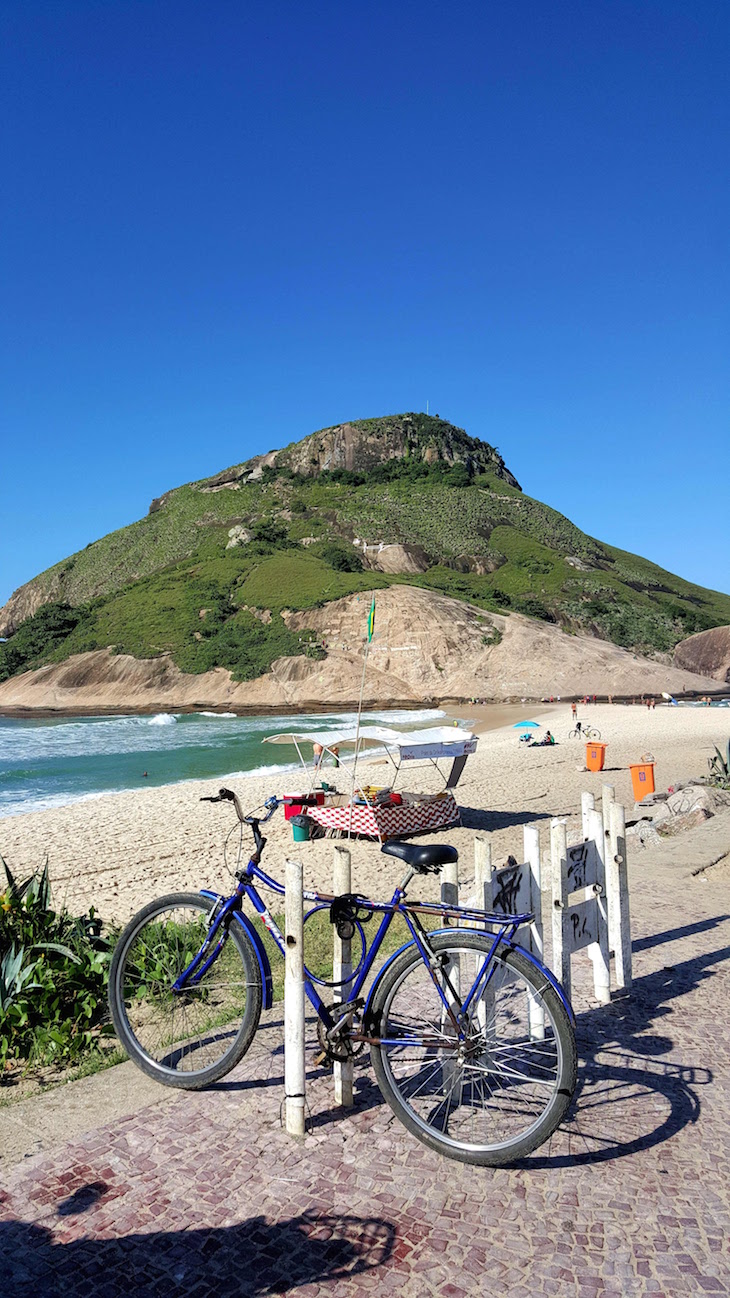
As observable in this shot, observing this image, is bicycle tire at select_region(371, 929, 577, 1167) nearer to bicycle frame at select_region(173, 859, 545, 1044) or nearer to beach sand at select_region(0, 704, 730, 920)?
bicycle frame at select_region(173, 859, 545, 1044)

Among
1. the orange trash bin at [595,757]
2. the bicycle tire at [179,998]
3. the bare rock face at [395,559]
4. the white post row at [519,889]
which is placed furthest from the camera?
the bare rock face at [395,559]

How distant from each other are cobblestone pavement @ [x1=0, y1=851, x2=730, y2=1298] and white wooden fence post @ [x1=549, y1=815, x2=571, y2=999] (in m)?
0.49

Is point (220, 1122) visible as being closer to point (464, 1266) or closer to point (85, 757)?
point (464, 1266)

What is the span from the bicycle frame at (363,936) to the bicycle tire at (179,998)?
0.18 feet

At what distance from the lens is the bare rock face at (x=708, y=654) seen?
227ft

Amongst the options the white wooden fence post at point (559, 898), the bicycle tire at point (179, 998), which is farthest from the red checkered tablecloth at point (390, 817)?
the white wooden fence post at point (559, 898)

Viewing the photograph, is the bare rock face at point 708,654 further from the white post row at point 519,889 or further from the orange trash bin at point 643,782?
the white post row at point 519,889

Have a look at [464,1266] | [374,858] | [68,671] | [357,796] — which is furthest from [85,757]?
[68,671]

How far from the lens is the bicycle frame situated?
3207 mm

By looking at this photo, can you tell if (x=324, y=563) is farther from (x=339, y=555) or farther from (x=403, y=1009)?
(x=403, y=1009)

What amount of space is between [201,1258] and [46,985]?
2.18 metres

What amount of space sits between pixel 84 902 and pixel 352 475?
116 m

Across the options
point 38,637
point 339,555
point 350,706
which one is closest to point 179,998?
point 350,706

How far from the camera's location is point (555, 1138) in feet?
10.8
